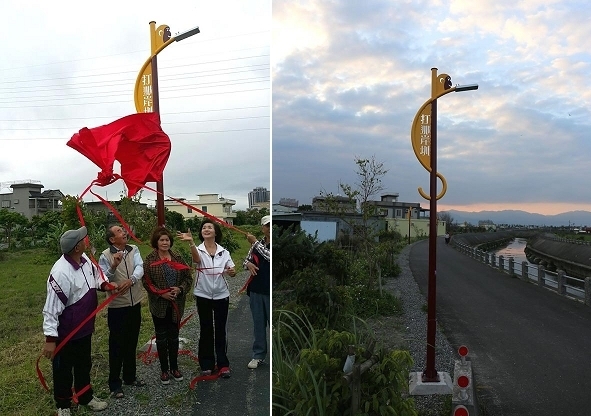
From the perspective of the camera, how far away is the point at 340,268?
5406 mm

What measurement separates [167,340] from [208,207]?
2.50ft

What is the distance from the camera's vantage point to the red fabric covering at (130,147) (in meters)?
1.85

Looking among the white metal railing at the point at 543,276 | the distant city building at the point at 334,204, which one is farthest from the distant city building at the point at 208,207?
the white metal railing at the point at 543,276

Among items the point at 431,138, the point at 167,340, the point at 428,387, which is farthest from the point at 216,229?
the point at 428,387

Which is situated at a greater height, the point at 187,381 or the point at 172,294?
the point at 172,294

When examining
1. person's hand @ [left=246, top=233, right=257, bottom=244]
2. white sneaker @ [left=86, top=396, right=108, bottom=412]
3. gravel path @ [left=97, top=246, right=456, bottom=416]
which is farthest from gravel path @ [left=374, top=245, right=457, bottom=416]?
white sneaker @ [left=86, top=396, right=108, bottom=412]

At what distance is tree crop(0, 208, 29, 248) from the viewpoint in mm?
1958

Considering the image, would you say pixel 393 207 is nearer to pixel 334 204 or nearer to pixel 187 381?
pixel 334 204

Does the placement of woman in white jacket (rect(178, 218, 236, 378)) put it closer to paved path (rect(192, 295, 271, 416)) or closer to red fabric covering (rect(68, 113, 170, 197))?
paved path (rect(192, 295, 271, 416))

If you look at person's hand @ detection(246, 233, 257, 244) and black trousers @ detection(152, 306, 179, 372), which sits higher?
person's hand @ detection(246, 233, 257, 244)

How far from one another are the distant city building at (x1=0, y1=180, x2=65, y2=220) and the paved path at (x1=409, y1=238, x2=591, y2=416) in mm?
2750

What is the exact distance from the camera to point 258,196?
2.32m

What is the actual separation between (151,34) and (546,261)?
24.9 metres

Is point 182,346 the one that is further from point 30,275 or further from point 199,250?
point 30,275
